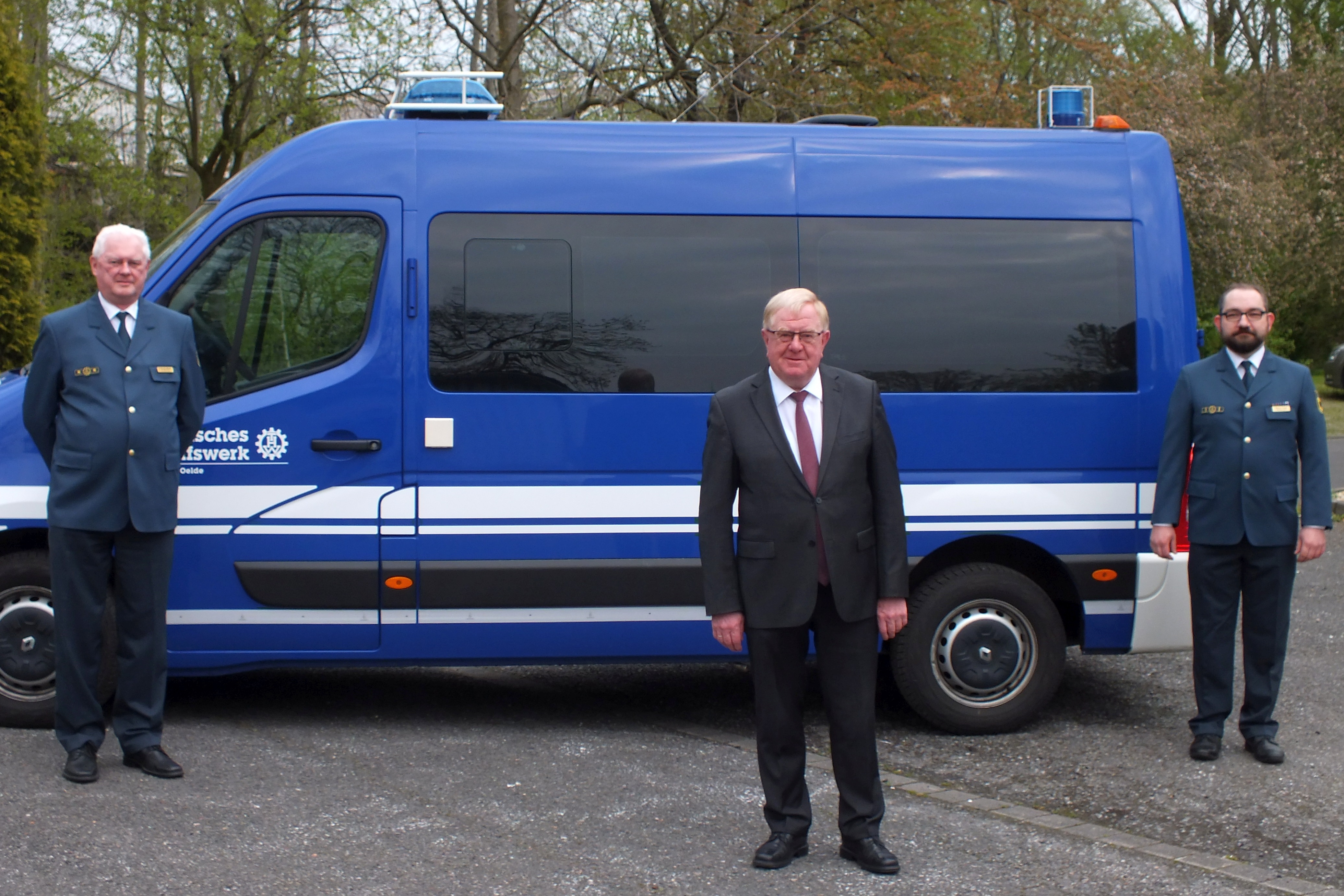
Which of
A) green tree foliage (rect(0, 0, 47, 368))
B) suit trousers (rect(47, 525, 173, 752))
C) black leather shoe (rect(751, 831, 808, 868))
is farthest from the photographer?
green tree foliage (rect(0, 0, 47, 368))

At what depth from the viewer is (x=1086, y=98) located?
21.8ft

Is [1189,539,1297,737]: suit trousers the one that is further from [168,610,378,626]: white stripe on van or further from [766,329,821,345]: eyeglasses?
[168,610,378,626]: white stripe on van

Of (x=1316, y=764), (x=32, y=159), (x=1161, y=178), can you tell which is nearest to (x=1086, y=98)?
(x=1161, y=178)

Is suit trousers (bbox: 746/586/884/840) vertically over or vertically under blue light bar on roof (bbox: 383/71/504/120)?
under

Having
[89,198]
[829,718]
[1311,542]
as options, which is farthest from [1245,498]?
[89,198]

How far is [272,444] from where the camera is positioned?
5.30 meters

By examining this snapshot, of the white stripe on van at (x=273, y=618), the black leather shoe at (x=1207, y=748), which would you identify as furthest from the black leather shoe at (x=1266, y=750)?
the white stripe on van at (x=273, y=618)

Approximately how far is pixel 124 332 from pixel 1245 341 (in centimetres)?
409

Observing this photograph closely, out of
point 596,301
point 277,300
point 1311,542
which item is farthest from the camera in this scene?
point 596,301

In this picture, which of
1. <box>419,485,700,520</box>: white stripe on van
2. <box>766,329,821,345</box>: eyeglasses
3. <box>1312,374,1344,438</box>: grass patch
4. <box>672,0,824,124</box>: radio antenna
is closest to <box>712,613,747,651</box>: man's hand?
<box>766,329,821,345</box>: eyeglasses

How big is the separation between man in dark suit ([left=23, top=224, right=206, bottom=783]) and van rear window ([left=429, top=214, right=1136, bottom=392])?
1.03 meters

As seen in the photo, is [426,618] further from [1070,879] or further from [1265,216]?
[1265,216]

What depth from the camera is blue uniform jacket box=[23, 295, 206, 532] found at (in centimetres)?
476

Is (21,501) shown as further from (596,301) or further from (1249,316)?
(1249,316)
